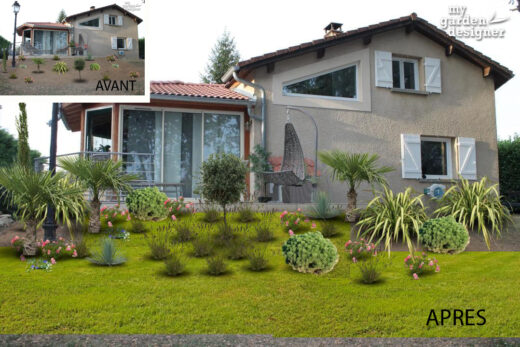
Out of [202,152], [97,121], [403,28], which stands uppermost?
[403,28]

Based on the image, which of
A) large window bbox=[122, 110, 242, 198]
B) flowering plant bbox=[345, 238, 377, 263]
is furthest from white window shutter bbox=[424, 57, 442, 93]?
flowering plant bbox=[345, 238, 377, 263]

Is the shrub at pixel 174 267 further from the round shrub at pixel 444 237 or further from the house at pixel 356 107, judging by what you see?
the house at pixel 356 107

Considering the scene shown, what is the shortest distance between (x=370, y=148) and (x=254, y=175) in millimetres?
3295

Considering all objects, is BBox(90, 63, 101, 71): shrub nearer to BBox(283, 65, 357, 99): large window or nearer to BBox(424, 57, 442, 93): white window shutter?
BBox(283, 65, 357, 99): large window

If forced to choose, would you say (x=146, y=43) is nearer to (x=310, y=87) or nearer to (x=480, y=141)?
(x=310, y=87)

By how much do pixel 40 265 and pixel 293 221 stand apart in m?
4.00

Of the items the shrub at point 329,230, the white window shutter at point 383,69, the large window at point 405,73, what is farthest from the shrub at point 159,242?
the large window at point 405,73

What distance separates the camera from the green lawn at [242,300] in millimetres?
5457

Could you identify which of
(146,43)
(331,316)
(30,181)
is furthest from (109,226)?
(331,316)

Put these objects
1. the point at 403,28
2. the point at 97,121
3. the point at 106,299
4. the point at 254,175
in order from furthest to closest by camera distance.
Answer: the point at 403,28 → the point at 97,121 → the point at 254,175 → the point at 106,299

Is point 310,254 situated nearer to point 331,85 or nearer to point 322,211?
point 322,211

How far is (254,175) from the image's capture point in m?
11.3

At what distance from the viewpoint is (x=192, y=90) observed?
38.4 feet

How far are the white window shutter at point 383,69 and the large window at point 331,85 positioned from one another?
617 millimetres
